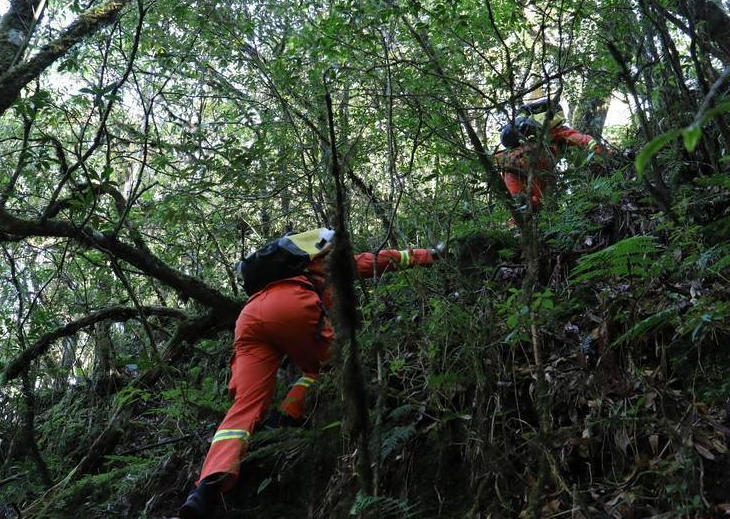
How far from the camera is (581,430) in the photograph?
3.10m

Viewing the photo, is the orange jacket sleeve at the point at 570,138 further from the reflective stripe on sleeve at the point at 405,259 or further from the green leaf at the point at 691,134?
the green leaf at the point at 691,134

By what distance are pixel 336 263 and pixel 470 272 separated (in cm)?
283

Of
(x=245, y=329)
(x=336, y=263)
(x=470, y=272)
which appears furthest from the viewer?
(x=470, y=272)

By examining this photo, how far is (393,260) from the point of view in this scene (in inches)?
187

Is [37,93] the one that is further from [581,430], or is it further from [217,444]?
[581,430]

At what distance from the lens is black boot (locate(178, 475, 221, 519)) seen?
13.3 feet

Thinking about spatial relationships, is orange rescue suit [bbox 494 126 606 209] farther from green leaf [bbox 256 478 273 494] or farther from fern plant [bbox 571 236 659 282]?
green leaf [bbox 256 478 273 494]

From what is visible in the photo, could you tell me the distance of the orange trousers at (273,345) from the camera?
451cm

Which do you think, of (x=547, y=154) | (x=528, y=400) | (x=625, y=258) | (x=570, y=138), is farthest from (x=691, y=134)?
(x=570, y=138)

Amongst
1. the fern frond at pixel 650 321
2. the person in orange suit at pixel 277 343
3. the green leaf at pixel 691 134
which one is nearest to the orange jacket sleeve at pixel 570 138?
the person in orange suit at pixel 277 343

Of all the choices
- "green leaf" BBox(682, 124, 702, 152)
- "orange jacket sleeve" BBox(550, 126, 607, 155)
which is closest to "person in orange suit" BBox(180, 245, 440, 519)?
"orange jacket sleeve" BBox(550, 126, 607, 155)

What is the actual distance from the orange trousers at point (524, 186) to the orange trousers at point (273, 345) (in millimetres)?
2012

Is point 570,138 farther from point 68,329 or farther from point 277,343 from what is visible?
point 68,329

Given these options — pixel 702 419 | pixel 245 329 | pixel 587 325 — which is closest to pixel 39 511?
pixel 245 329
